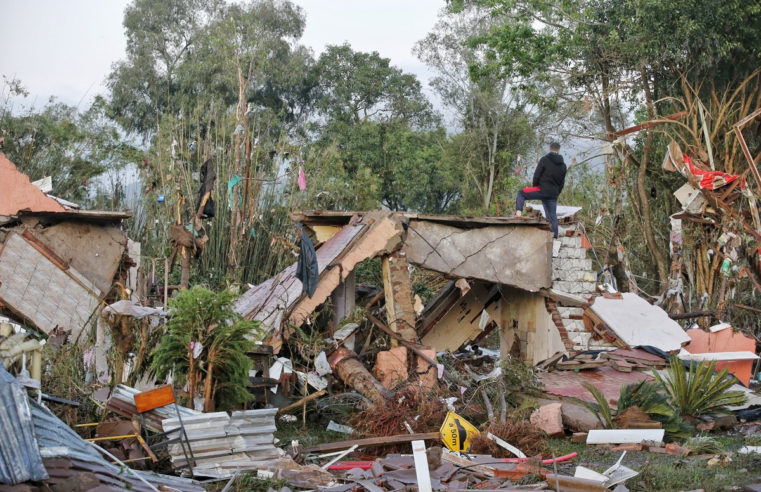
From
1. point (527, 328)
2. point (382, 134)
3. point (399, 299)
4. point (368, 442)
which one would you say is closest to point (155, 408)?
point (368, 442)

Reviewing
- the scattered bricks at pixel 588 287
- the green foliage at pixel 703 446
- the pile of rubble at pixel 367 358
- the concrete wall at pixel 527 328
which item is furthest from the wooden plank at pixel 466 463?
the scattered bricks at pixel 588 287

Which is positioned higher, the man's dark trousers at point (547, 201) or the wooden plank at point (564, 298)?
the man's dark trousers at point (547, 201)

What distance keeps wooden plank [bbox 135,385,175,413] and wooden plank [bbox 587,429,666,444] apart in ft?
12.7

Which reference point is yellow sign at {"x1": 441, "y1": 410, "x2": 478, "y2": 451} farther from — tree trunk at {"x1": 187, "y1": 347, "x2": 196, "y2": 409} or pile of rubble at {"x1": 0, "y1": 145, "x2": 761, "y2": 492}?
tree trunk at {"x1": 187, "y1": 347, "x2": 196, "y2": 409}

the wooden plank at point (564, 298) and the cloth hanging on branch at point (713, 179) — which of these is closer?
the wooden plank at point (564, 298)

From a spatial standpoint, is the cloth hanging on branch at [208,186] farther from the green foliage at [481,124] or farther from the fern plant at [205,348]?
the green foliage at [481,124]

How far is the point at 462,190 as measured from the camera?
29016 mm

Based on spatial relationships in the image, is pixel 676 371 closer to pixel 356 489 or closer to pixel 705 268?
pixel 356 489

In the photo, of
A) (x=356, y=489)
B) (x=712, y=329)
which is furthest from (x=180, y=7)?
(x=356, y=489)

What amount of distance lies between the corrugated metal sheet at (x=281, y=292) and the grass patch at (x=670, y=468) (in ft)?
11.1

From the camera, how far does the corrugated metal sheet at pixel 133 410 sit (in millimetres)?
6215

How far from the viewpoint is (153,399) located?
243 inches

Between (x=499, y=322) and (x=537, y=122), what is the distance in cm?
1847

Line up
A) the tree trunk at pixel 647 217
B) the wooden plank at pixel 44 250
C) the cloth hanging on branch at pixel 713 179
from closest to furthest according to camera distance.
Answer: the wooden plank at pixel 44 250
the cloth hanging on branch at pixel 713 179
the tree trunk at pixel 647 217
